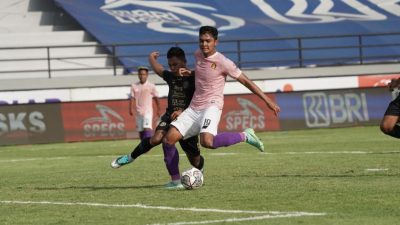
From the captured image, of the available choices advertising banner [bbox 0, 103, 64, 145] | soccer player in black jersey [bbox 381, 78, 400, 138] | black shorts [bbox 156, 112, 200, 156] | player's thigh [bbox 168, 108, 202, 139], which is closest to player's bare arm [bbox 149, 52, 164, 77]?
black shorts [bbox 156, 112, 200, 156]

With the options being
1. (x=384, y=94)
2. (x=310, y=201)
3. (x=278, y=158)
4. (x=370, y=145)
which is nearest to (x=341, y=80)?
(x=384, y=94)

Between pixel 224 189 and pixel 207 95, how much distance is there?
132 centimetres

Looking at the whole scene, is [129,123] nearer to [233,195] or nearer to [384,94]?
[384,94]

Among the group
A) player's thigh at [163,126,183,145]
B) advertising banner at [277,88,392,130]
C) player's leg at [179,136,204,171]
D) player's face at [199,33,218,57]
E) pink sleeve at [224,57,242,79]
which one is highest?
player's face at [199,33,218,57]

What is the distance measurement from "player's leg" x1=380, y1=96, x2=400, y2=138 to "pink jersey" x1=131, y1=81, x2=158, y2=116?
465 inches

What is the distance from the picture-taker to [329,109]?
3180 cm

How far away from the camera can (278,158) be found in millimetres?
19391

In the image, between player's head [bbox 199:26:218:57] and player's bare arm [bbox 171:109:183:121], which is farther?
player's bare arm [bbox 171:109:183:121]

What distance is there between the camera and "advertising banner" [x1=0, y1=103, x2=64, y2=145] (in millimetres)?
29469

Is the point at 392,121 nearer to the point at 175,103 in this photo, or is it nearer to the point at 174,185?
the point at 175,103

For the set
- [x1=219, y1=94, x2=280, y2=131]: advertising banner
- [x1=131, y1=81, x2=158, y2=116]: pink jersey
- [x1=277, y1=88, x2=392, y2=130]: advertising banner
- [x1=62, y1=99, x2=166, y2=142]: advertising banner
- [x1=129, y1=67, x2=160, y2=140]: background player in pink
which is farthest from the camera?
[x1=277, y1=88, x2=392, y2=130]: advertising banner

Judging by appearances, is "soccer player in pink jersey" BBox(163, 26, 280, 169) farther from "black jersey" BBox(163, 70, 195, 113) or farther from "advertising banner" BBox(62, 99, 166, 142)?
"advertising banner" BBox(62, 99, 166, 142)

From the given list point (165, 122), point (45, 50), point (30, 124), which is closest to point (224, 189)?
point (165, 122)

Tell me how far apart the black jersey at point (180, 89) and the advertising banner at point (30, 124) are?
16.6 meters
